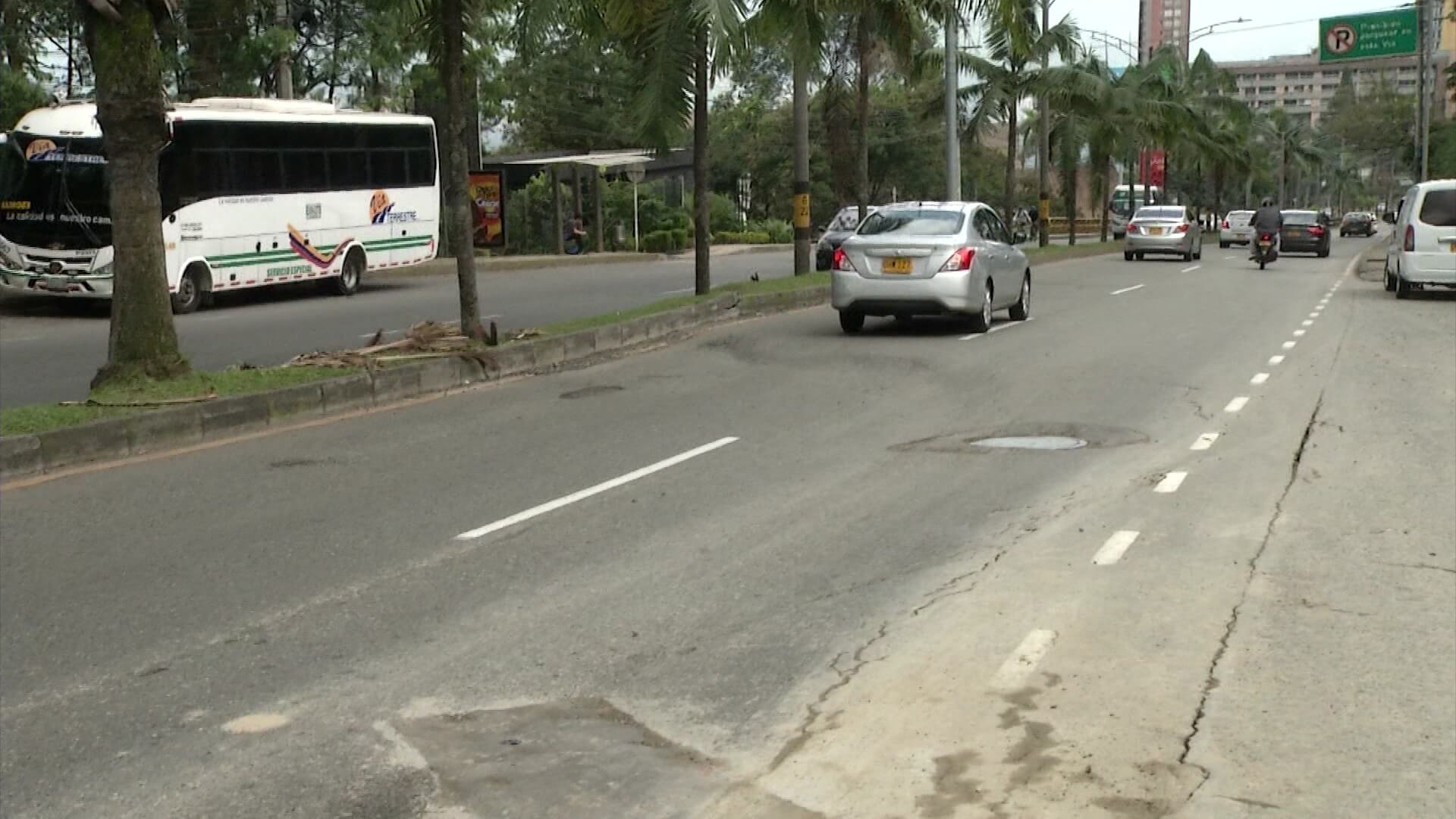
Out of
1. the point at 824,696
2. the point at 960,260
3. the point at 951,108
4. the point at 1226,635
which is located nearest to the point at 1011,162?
the point at 951,108

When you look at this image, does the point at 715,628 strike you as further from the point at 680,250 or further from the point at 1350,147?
the point at 1350,147

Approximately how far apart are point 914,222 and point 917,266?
780 mm

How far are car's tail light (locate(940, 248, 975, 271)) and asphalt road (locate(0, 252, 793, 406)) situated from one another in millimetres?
5922

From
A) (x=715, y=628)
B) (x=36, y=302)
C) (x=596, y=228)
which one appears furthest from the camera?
(x=596, y=228)

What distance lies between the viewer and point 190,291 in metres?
25.4

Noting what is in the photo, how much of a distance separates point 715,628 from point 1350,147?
14681cm

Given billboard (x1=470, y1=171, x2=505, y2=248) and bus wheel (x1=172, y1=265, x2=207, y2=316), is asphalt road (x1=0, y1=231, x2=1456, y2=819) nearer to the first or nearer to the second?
bus wheel (x1=172, y1=265, x2=207, y2=316)

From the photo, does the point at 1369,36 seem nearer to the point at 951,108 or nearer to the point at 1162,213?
the point at 1162,213

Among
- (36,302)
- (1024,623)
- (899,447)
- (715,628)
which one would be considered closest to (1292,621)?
(1024,623)

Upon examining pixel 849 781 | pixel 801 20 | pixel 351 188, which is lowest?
pixel 849 781

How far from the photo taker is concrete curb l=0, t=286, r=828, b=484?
10633mm

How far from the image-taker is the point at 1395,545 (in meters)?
8.11

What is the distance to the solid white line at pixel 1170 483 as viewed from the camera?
31.1ft

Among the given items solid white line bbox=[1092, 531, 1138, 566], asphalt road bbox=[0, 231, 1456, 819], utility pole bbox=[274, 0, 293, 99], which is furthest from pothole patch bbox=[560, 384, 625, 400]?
utility pole bbox=[274, 0, 293, 99]
